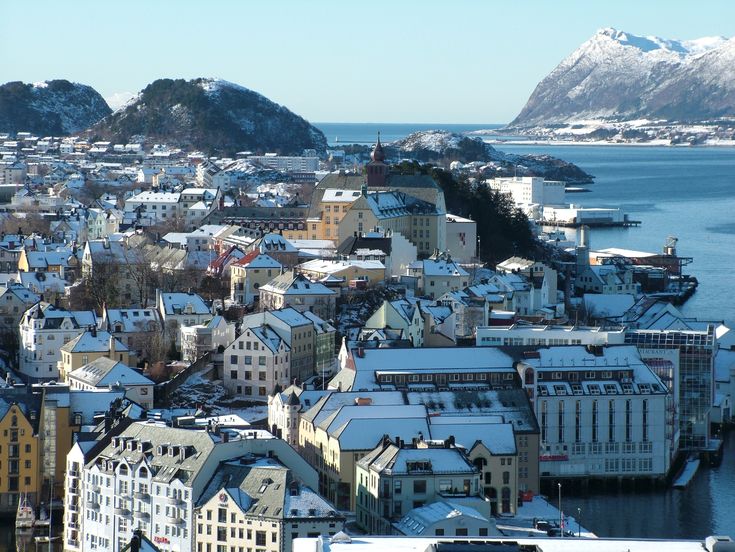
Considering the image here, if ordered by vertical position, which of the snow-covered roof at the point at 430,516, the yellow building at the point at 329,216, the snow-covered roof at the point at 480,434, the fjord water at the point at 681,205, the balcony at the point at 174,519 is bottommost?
the fjord water at the point at 681,205

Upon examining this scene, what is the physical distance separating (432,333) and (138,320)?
578 centimetres

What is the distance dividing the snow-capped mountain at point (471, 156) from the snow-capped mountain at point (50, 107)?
21512 mm

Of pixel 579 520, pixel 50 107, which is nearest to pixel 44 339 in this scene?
pixel 579 520

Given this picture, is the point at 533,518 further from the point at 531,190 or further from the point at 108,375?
the point at 531,190

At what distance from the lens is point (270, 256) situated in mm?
42875

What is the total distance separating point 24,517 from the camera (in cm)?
2734

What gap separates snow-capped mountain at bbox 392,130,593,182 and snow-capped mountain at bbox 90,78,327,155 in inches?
244

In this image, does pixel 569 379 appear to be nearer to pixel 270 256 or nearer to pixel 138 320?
pixel 138 320

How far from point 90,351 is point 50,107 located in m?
93.4

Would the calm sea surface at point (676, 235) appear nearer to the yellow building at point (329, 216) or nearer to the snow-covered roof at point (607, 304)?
the snow-covered roof at point (607, 304)

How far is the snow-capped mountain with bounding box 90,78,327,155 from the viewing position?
4240 inches

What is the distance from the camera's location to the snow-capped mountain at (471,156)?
11100 cm

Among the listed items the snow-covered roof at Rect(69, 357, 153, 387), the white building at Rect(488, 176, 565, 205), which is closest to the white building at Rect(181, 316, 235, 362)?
the snow-covered roof at Rect(69, 357, 153, 387)

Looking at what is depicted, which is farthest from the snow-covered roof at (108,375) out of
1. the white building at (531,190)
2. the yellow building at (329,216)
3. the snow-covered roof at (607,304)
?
the white building at (531,190)
